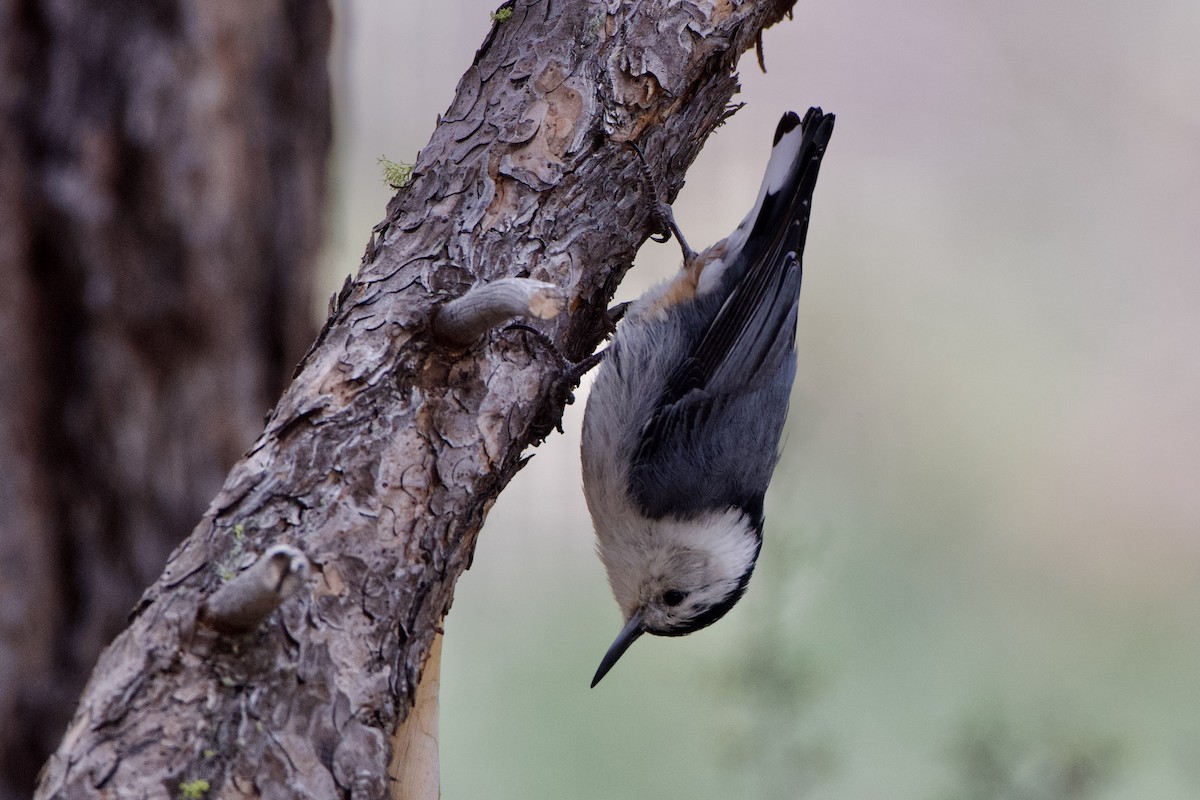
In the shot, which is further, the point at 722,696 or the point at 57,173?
the point at 722,696

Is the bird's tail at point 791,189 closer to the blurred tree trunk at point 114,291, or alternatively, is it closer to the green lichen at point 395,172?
the green lichen at point 395,172

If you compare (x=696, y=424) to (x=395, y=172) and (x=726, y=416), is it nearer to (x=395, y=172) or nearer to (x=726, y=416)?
(x=726, y=416)

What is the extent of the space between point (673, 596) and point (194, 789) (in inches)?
48.8

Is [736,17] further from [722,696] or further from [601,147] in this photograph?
[722,696]

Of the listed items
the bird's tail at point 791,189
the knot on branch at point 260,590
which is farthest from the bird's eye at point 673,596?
the knot on branch at point 260,590

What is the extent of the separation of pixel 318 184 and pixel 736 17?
2.79 ft

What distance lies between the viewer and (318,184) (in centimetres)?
182

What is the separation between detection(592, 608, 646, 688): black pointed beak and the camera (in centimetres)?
217

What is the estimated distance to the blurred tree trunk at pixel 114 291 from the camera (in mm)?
1542

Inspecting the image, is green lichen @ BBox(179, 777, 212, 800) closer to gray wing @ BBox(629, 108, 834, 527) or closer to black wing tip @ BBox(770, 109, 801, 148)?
gray wing @ BBox(629, 108, 834, 527)

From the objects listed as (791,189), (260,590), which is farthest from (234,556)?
(791,189)

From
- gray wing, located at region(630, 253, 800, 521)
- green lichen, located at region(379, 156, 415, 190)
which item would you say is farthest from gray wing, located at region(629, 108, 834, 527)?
green lichen, located at region(379, 156, 415, 190)

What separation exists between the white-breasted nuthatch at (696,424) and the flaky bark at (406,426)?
32 cm

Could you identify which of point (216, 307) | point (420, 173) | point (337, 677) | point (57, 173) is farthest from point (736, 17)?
point (337, 677)
